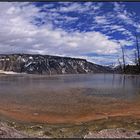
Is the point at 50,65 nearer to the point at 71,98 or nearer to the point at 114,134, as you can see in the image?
the point at 71,98

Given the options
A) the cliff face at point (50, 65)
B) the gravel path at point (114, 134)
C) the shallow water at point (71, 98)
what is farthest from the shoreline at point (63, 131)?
the cliff face at point (50, 65)

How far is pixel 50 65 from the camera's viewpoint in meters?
9.28

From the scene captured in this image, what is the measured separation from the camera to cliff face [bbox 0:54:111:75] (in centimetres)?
866

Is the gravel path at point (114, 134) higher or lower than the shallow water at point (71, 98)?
lower

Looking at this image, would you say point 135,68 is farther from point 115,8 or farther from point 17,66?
point 17,66

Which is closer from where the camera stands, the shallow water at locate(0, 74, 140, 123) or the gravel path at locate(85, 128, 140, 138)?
the gravel path at locate(85, 128, 140, 138)

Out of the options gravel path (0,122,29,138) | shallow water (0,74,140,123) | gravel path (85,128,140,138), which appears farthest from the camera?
shallow water (0,74,140,123)

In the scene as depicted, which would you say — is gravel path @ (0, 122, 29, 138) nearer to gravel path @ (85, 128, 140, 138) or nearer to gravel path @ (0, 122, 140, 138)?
gravel path @ (0, 122, 140, 138)

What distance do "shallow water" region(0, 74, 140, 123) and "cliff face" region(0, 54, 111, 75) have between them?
0.17 metres

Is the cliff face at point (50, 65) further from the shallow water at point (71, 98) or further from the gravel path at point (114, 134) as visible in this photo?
the gravel path at point (114, 134)

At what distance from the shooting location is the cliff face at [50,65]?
8.66 meters

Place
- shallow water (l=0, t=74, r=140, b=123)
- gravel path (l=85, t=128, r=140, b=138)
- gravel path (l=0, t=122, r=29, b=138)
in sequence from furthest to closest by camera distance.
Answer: shallow water (l=0, t=74, r=140, b=123) → gravel path (l=85, t=128, r=140, b=138) → gravel path (l=0, t=122, r=29, b=138)

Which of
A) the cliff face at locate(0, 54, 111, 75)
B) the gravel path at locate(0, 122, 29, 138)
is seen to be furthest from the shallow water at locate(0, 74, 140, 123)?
the gravel path at locate(0, 122, 29, 138)

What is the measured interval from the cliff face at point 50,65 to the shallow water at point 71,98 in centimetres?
17
